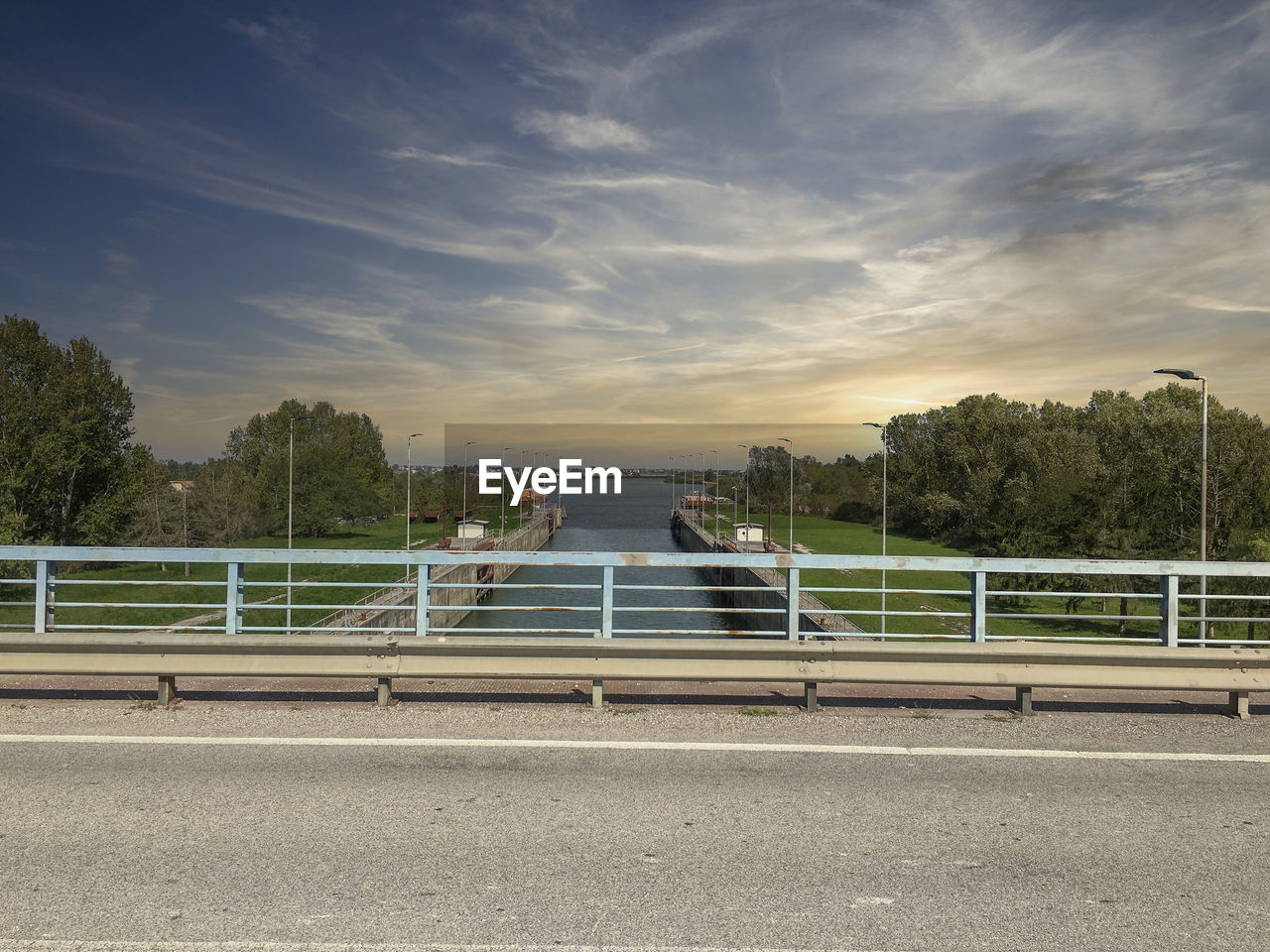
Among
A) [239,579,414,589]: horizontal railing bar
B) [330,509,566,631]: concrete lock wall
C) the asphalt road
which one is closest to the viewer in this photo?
the asphalt road

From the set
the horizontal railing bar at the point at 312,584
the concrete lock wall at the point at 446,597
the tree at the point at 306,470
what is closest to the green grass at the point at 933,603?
the horizontal railing bar at the point at 312,584

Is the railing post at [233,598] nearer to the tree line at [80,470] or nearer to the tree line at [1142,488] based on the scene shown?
the tree line at [1142,488]

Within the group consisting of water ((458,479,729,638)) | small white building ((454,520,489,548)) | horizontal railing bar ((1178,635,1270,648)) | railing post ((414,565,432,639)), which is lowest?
water ((458,479,729,638))

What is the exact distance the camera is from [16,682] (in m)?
8.66

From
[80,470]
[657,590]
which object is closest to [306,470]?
[80,470]

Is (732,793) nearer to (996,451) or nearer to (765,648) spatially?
(765,648)

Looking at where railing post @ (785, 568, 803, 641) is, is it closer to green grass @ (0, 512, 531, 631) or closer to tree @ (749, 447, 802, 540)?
green grass @ (0, 512, 531, 631)

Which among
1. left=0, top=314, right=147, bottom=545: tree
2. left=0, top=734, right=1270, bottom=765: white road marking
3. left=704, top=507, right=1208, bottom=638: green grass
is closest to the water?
left=704, top=507, right=1208, bottom=638: green grass

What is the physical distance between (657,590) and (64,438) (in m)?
45.1

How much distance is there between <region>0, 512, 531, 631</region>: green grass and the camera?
3622 centimetres

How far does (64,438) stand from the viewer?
198ft

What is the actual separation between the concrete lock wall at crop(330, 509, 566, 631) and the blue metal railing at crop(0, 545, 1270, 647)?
26cm

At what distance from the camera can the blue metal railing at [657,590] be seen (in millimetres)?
8328

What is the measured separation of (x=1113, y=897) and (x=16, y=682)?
9577 mm
